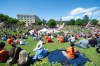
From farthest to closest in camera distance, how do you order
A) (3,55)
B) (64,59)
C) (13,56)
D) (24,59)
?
1. (3,55)
2. (13,56)
3. (64,59)
4. (24,59)

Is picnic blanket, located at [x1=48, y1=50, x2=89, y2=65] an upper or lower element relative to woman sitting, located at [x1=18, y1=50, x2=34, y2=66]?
lower

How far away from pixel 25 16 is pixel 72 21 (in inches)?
2658

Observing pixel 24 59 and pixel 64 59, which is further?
pixel 64 59

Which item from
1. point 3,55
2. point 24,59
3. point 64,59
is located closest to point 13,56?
point 3,55

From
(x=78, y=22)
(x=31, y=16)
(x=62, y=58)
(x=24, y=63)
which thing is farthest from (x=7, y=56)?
(x=31, y=16)

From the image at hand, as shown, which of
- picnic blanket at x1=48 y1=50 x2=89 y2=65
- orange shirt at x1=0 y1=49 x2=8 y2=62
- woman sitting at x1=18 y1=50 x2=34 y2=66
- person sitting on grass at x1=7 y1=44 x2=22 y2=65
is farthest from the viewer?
orange shirt at x1=0 y1=49 x2=8 y2=62

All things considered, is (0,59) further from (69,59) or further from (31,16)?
(31,16)

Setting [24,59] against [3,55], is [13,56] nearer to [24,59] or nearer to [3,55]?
[3,55]

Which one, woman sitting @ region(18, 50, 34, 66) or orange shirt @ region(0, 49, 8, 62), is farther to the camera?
orange shirt @ region(0, 49, 8, 62)

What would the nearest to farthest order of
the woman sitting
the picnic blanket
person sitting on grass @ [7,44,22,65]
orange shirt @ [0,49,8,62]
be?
the woman sitting
the picnic blanket
person sitting on grass @ [7,44,22,65]
orange shirt @ [0,49,8,62]

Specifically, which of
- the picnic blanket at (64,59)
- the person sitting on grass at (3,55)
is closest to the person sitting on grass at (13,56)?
the person sitting on grass at (3,55)

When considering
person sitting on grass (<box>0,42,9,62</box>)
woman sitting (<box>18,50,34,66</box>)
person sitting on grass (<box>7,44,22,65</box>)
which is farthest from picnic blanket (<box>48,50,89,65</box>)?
person sitting on grass (<box>0,42,9,62</box>)

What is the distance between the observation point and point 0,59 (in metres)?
11.1

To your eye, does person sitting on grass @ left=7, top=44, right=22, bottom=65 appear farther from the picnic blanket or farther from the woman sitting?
the picnic blanket
